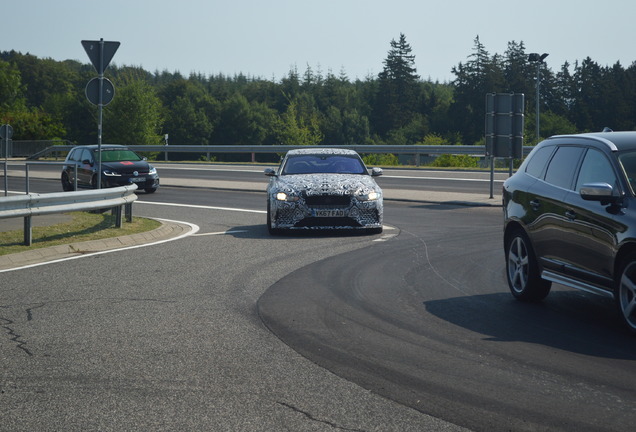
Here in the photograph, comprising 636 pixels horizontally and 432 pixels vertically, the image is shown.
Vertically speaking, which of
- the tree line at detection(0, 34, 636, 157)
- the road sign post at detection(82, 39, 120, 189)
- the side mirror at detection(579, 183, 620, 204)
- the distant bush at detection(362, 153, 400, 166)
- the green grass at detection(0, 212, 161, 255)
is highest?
the tree line at detection(0, 34, 636, 157)

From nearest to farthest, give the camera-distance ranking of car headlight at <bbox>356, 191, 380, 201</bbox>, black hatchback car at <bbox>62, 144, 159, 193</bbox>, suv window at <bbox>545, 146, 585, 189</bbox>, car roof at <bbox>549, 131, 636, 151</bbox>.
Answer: car roof at <bbox>549, 131, 636, 151</bbox> < suv window at <bbox>545, 146, 585, 189</bbox> < car headlight at <bbox>356, 191, 380, 201</bbox> < black hatchback car at <bbox>62, 144, 159, 193</bbox>

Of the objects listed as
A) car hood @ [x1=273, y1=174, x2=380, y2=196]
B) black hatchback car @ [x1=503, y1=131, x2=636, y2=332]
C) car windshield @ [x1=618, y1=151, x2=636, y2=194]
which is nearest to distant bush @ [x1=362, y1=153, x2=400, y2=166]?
car hood @ [x1=273, y1=174, x2=380, y2=196]

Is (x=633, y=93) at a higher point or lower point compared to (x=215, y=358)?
higher

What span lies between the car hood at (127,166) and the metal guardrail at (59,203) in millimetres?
9854

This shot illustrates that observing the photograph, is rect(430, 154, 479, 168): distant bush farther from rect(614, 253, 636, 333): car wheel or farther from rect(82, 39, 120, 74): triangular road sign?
rect(614, 253, 636, 333): car wheel

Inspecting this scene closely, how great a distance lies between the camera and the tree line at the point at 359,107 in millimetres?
114000

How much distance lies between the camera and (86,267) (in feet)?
38.5

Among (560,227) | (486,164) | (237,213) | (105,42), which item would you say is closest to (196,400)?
(560,227)

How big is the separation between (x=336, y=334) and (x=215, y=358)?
1.26m

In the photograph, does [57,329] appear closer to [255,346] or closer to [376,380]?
[255,346]

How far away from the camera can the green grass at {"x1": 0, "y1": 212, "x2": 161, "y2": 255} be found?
13516 millimetres

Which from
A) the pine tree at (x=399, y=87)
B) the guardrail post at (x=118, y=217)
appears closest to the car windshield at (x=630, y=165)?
the guardrail post at (x=118, y=217)

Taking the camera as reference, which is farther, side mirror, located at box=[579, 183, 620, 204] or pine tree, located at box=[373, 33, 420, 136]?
pine tree, located at box=[373, 33, 420, 136]

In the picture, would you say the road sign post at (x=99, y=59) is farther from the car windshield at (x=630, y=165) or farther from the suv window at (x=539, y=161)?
the car windshield at (x=630, y=165)
